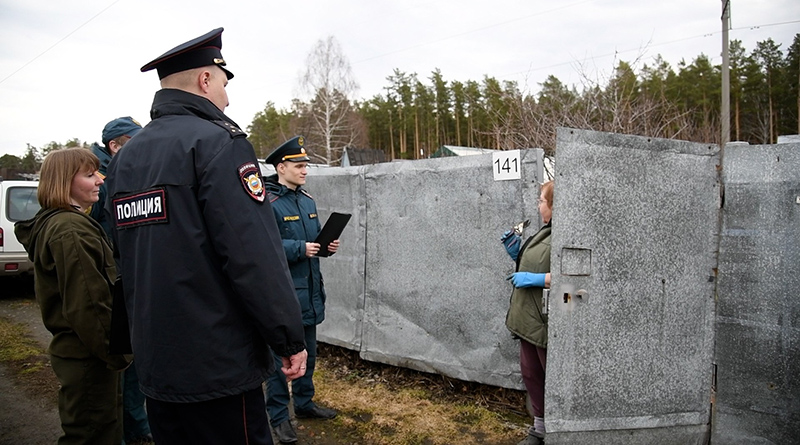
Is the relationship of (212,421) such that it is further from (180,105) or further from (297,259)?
(297,259)

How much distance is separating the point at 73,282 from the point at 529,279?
2660mm

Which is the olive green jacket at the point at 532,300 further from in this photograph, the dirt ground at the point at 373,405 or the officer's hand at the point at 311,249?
the officer's hand at the point at 311,249

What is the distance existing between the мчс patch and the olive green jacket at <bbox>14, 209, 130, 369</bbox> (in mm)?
936

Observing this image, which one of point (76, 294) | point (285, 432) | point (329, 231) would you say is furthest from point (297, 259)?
point (76, 294)

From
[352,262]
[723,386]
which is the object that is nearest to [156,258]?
[723,386]

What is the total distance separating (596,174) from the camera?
3.11 m

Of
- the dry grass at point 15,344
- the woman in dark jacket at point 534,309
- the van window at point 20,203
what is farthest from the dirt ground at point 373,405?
the van window at point 20,203

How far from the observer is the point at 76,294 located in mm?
2854

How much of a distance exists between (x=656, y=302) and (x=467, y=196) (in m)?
1.80

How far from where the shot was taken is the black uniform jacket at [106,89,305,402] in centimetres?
194

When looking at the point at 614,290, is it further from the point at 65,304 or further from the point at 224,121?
the point at 65,304

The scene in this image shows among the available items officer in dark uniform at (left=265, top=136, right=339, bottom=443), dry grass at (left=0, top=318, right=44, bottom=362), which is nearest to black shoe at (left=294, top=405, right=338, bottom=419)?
officer in dark uniform at (left=265, top=136, right=339, bottom=443)

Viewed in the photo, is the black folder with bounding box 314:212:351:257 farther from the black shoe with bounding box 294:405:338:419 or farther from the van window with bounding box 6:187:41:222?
the van window with bounding box 6:187:41:222

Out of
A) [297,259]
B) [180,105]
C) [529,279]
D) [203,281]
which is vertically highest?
[180,105]
